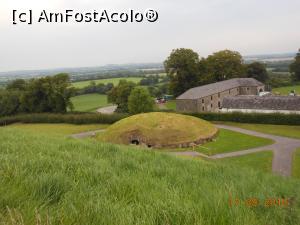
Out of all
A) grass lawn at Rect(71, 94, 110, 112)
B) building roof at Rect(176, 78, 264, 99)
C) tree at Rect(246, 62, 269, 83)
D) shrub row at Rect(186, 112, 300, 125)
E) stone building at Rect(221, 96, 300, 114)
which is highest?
tree at Rect(246, 62, 269, 83)

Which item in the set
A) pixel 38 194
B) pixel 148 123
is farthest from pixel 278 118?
pixel 38 194

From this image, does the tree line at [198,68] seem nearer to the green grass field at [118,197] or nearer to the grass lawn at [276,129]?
the grass lawn at [276,129]

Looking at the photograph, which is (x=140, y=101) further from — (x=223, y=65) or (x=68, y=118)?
(x=223, y=65)

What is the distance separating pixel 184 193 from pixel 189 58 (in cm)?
7581

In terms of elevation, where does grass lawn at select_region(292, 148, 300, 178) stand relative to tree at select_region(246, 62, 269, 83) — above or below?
below

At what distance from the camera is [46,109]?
77.6 m

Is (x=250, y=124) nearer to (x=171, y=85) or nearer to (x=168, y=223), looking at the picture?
(x=171, y=85)

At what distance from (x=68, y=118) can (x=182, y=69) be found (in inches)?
1201

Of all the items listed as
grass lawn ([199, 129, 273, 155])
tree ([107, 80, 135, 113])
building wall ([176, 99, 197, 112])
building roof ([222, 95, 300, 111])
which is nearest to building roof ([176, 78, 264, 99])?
building wall ([176, 99, 197, 112])

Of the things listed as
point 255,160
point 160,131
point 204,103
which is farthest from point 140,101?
point 255,160

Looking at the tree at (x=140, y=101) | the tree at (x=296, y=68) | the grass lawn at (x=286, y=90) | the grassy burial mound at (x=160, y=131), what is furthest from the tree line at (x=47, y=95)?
the tree at (x=296, y=68)

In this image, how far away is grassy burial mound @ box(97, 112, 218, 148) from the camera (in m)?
40.0

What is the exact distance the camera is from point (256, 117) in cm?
5069

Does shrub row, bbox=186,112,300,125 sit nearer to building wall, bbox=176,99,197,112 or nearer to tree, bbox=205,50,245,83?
building wall, bbox=176,99,197,112
